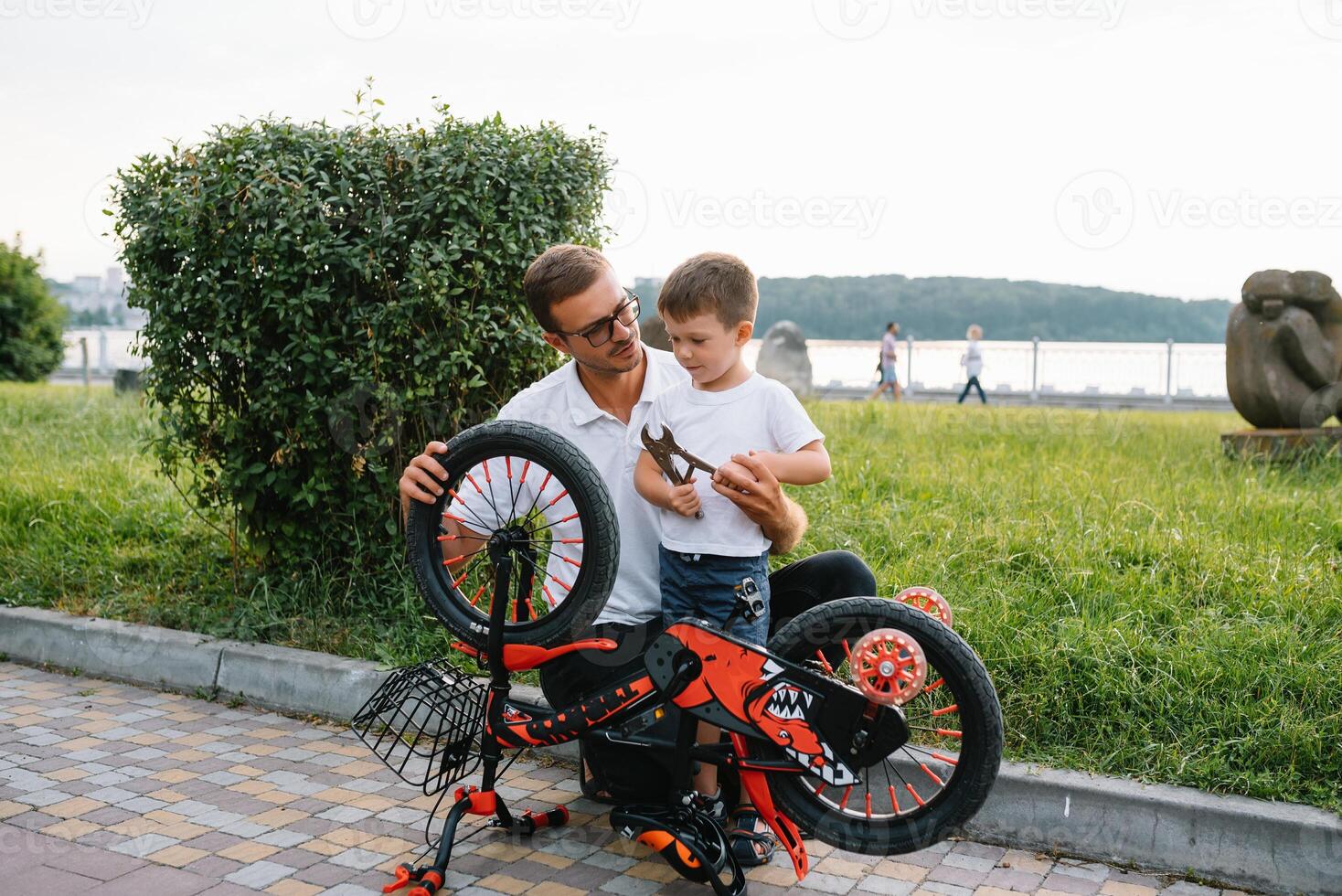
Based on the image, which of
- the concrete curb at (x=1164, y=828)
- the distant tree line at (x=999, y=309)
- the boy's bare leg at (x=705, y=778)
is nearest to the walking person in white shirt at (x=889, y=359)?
the distant tree line at (x=999, y=309)

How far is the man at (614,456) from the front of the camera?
2.93 meters

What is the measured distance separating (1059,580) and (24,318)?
18599 mm

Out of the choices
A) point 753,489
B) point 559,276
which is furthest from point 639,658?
point 559,276

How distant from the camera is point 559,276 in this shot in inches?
119

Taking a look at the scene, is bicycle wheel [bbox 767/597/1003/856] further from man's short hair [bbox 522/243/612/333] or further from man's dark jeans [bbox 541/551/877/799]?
man's short hair [bbox 522/243/612/333]

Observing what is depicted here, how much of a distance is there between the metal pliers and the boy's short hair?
30 centimetres

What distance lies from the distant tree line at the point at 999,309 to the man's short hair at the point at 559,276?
21.4 metres

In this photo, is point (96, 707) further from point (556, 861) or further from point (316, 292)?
point (556, 861)

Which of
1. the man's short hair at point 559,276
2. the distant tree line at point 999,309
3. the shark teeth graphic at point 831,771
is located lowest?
the shark teeth graphic at point 831,771

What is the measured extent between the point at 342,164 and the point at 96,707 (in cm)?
234

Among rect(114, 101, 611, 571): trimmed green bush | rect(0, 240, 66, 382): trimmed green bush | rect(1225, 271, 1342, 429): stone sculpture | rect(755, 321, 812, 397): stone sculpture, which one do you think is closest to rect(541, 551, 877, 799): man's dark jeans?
rect(114, 101, 611, 571): trimmed green bush

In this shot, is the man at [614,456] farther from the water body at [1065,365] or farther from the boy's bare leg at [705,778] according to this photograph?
the water body at [1065,365]

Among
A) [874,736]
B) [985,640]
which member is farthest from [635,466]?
[985,640]

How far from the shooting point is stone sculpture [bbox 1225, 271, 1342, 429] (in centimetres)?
757
